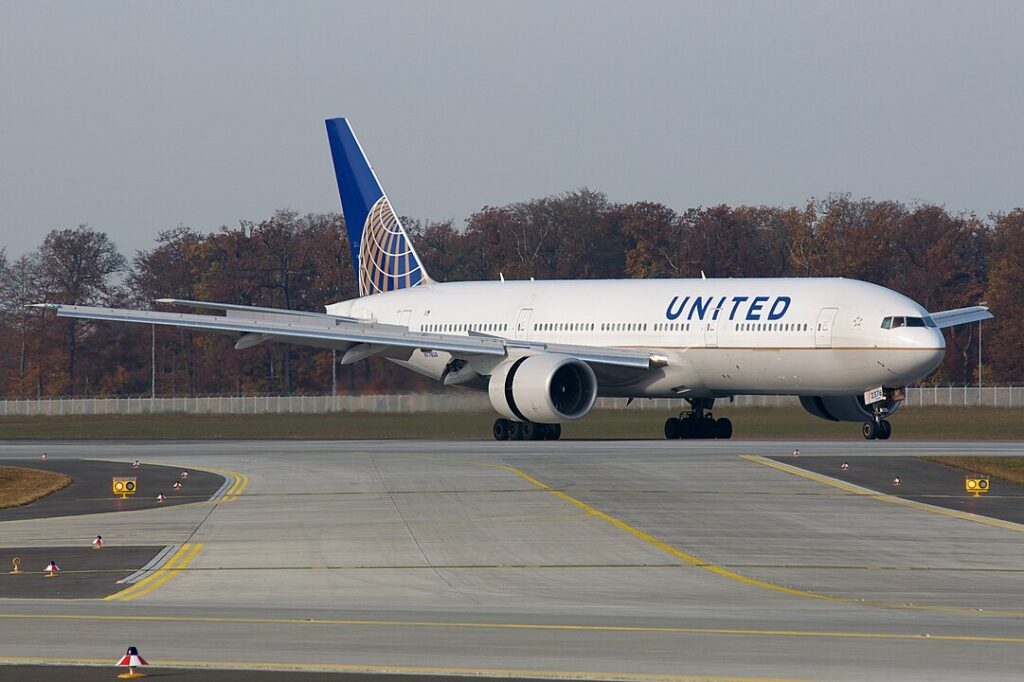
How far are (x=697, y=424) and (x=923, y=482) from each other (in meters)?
16.6

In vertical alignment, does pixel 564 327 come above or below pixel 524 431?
above

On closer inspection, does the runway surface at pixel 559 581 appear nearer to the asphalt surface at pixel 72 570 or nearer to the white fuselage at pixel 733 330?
the asphalt surface at pixel 72 570

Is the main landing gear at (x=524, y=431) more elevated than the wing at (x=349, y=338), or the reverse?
the wing at (x=349, y=338)

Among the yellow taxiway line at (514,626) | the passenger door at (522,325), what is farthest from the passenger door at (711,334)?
the yellow taxiway line at (514,626)

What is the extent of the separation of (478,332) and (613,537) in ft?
88.6

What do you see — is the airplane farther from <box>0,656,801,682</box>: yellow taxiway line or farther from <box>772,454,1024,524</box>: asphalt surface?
<box>0,656,801,682</box>: yellow taxiway line

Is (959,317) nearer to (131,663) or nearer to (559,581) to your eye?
(559,581)

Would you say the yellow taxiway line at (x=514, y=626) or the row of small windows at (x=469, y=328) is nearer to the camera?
the yellow taxiway line at (x=514, y=626)

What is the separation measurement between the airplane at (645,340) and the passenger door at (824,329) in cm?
4

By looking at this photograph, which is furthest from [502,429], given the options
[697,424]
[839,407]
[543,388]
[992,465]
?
[992,465]

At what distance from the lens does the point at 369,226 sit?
53.0 meters

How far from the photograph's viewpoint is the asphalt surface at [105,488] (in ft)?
84.1

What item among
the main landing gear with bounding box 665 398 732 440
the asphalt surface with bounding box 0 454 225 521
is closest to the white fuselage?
the main landing gear with bounding box 665 398 732 440

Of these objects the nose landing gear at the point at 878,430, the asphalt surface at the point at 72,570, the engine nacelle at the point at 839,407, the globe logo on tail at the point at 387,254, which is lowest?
the asphalt surface at the point at 72,570
